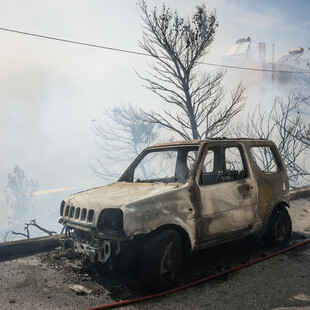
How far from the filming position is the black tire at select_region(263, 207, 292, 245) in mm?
5098

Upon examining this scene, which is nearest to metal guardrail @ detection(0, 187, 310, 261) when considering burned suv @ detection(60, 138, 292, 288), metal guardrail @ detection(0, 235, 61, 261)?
metal guardrail @ detection(0, 235, 61, 261)

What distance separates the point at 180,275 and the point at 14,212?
80.0 m

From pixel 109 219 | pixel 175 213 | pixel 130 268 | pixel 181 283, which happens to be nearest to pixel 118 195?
pixel 109 219

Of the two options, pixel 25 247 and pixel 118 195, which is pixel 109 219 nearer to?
pixel 118 195

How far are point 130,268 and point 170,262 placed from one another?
0.82 m

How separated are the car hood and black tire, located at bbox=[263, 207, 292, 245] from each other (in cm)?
209

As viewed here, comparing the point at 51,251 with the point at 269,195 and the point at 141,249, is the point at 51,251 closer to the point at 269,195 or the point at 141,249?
the point at 141,249

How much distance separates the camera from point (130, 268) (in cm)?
421

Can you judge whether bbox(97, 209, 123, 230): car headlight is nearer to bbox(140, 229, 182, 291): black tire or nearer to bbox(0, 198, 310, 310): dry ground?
bbox(140, 229, 182, 291): black tire

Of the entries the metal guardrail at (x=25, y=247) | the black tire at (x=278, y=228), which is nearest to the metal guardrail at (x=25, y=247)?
the metal guardrail at (x=25, y=247)

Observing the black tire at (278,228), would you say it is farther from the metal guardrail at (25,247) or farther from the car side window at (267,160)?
the metal guardrail at (25,247)

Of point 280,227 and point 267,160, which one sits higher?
point 280,227

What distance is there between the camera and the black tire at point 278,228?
16.7 ft

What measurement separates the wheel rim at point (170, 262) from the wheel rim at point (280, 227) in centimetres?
226
